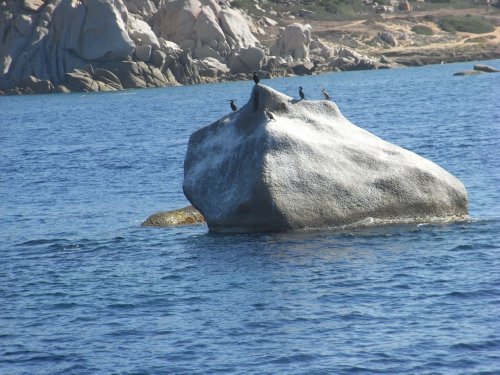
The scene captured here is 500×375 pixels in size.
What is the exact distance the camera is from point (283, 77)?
130125mm

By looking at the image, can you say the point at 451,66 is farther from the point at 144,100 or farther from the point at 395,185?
the point at 395,185

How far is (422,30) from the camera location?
166125 millimetres

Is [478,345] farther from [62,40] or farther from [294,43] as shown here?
[294,43]

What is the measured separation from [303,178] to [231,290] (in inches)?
220

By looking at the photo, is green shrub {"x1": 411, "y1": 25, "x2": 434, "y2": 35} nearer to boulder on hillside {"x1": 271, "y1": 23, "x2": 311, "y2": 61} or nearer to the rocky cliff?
the rocky cliff

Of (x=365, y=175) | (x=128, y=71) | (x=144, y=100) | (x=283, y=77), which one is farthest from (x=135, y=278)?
(x=283, y=77)

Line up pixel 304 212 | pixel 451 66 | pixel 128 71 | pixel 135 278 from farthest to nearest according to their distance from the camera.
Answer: pixel 451 66, pixel 128 71, pixel 304 212, pixel 135 278

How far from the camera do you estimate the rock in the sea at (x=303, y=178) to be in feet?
92.7

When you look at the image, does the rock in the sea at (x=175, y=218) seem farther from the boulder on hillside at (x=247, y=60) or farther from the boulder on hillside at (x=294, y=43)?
the boulder on hillside at (x=294, y=43)

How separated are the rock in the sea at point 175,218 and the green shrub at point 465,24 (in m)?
141

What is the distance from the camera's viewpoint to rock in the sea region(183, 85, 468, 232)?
1113 inches

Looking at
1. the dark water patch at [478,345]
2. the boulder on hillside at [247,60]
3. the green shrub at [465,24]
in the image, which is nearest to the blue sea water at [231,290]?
the dark water patch at [478,345]

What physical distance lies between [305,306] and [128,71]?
102 metres

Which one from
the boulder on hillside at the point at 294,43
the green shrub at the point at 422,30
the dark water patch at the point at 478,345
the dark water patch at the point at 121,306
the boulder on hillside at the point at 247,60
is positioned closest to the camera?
the dark water patch at the point at 478,345
